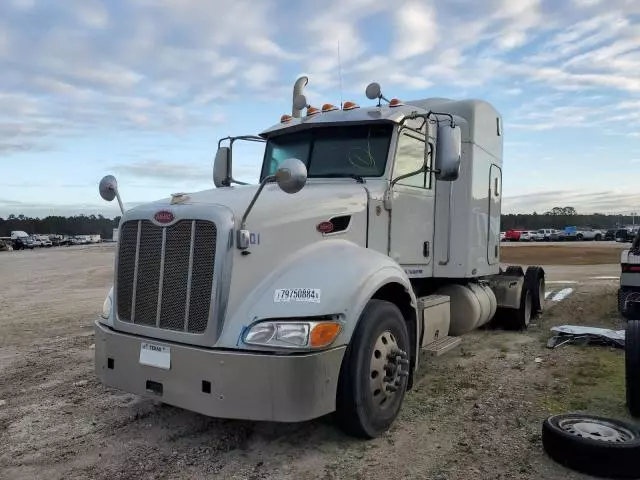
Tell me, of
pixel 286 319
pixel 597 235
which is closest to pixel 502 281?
pixel 286 319

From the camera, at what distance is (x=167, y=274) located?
13.3 feet

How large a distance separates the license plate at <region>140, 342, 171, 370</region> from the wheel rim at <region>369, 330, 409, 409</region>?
1492 millimetres

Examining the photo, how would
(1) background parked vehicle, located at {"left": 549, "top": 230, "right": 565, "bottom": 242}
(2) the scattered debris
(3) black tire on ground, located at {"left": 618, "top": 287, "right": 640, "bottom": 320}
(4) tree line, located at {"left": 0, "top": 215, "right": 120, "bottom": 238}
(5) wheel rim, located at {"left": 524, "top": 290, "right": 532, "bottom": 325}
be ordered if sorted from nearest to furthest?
1. (2) the scattered debris
2. (3) black tire on ground, located at {"left": 618, "top": 287, "right": 640, "bottom": 320}
3. (5) wheel rim, located at {"left": 524, "top": 290, "right": 532, "bottom": 325}
4. (1) background parked vehicle, located at {"left": 549, "top": 230, "right": 565, "bottom": 242}
5. (4) tree line, located at {"left": 0, "top": 215, "right": 120, "bottom": 238}

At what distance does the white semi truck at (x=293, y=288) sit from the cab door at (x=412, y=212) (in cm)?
2

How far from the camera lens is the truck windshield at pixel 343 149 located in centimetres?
554

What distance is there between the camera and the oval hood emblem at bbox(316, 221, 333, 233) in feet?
14.9

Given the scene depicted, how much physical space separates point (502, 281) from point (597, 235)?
6711cm

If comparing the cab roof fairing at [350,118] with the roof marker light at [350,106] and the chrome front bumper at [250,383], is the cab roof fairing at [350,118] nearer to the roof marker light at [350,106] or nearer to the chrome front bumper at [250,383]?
the roof marker light at [350,106]

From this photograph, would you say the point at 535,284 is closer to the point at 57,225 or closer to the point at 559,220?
the point at 559,220

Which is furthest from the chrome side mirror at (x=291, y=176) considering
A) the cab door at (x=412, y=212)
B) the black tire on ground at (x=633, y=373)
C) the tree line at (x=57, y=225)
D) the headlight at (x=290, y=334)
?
the tree line at (x=57, y=225)

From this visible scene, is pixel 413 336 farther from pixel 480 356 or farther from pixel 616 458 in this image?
pixel 480 356

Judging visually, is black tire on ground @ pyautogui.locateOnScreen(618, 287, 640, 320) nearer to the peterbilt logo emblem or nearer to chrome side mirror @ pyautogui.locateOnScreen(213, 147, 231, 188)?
chrome side mirror @ pyautogui.locateOnScreen(213, 147, 231, 188)

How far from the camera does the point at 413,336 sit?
16.8ft

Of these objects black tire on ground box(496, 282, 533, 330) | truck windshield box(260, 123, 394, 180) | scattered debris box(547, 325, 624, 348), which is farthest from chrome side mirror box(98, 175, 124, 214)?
black tire on ground box(496, 282, 533, 330)
